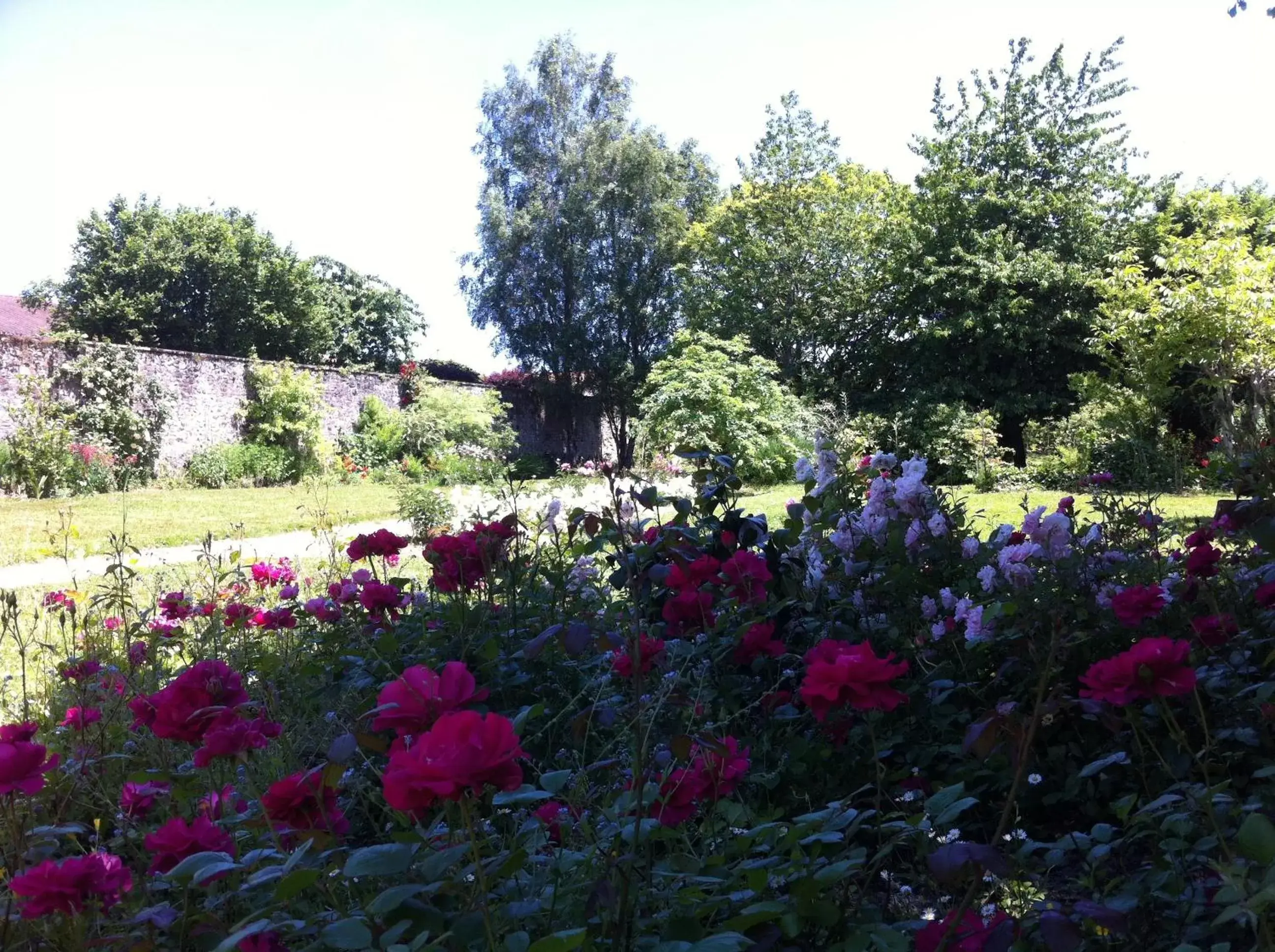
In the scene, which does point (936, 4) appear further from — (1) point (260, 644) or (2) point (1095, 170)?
(2) point (1095, 170)

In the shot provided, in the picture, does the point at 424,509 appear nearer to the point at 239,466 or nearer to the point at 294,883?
the point at 294,883

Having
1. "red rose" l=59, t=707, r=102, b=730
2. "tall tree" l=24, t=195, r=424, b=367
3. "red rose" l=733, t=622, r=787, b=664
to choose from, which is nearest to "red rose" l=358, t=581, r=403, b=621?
"red rose" l=59, t=707, r=102, b=730

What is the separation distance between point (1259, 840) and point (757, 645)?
874 mm

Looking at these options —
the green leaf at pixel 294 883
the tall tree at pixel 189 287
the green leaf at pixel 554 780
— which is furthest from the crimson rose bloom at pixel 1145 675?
the tall tree at pixel 189 287

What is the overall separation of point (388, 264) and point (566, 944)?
2855cm

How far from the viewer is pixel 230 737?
3.45 ft

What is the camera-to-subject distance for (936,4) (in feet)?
14.0

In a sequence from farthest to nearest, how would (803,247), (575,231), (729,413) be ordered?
(575,231), (803,247), (729,413)

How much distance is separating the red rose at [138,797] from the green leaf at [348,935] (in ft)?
2.44

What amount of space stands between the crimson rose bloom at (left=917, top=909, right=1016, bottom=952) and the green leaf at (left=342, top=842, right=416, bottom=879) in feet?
1.68

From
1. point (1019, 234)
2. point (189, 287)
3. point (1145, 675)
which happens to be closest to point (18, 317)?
point (189, 287)

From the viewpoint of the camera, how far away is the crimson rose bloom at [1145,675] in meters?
0.98

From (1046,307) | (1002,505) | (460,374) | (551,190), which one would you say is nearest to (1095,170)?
(1046,307)

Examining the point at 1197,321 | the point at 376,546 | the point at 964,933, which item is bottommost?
the point at 964,933
